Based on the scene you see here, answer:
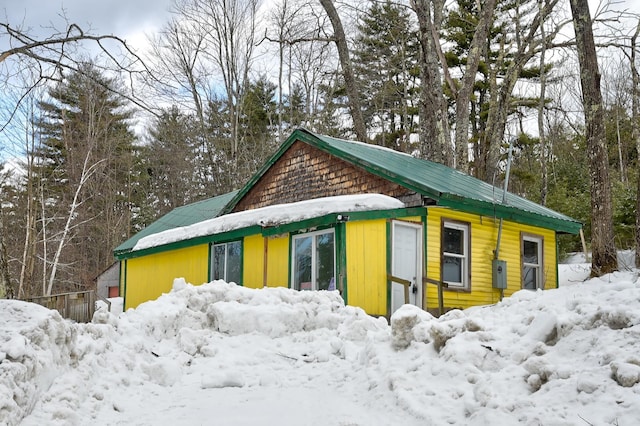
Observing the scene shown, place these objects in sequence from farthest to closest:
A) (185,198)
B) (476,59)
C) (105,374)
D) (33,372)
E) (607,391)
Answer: (185,198), (476,59), (105,374), (33,372), (607,391)

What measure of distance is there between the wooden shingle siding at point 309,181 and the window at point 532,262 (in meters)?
4.27

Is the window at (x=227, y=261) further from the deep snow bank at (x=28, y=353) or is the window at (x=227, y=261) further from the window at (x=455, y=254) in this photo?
the deep snow bank at (x=28, y=353)

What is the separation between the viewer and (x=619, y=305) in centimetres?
462

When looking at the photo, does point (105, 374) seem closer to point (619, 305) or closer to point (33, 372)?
point (33, 372)

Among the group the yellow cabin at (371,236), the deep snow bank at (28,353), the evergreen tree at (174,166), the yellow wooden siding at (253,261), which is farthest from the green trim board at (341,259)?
the evergreen tree at (174,166)

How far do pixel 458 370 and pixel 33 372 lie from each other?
10.8 feet

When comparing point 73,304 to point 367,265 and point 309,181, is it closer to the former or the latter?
point 367,265

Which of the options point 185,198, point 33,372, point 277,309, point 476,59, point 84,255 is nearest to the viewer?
point 33,372

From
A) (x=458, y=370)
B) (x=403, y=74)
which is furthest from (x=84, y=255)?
(x=458, y=370)

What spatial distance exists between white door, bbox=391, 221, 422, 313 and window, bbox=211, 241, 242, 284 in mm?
4308

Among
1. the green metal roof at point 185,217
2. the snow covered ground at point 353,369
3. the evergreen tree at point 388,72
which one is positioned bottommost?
the snow covered ground at point 353,369

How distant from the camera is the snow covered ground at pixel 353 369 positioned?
4.02m

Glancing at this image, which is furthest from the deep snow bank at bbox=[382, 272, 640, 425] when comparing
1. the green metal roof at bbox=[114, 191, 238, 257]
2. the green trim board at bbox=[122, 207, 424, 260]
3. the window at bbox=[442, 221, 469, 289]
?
the green metal roof at bbox=[114, 191, 238, 257]

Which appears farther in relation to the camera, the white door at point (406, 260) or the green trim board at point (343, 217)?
the white door at point (406, 260)
